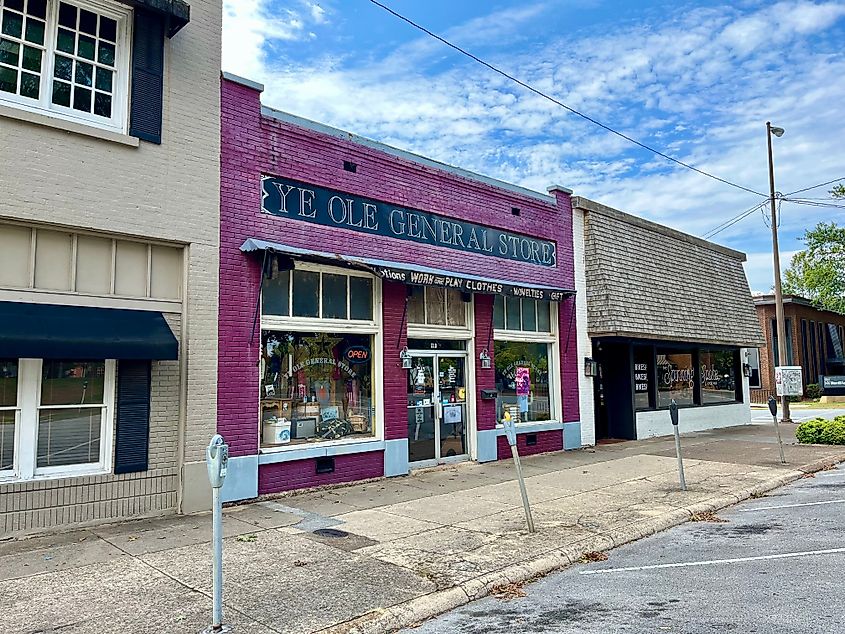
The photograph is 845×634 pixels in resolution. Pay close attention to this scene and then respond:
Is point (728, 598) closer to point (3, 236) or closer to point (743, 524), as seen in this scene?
point (743, 524)

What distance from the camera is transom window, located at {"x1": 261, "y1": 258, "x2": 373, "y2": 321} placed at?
10.2 metres

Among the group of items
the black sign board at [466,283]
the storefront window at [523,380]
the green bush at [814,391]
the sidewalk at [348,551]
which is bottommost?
the sidewalk at [348,551]

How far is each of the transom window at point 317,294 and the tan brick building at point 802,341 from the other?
30.9 m

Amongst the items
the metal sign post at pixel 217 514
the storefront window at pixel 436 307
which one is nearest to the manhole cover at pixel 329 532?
the metal sign post at pixel 217 514

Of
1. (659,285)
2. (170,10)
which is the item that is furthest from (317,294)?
(659,285)

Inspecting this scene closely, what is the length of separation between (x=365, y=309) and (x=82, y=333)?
4.78 m

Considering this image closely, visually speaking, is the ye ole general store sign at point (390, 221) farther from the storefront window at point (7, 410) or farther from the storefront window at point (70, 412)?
the storefront window at point (7, 410)

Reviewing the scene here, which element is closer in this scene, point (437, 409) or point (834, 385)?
point (437, 409)

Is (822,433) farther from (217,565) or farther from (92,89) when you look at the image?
(92,89)

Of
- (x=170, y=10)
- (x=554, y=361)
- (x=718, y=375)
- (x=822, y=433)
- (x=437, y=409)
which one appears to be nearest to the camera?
(x=170, y=10)

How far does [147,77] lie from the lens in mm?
8859

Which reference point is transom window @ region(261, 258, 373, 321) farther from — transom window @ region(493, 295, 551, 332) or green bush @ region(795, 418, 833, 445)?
green bush @ region(795, 418, 833, 445)

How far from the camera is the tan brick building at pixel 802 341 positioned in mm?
37438

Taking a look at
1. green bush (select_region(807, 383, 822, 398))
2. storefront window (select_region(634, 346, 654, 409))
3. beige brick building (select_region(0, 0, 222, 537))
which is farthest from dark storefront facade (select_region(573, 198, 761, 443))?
green bush (select_region(807, 383, 822, 398))
